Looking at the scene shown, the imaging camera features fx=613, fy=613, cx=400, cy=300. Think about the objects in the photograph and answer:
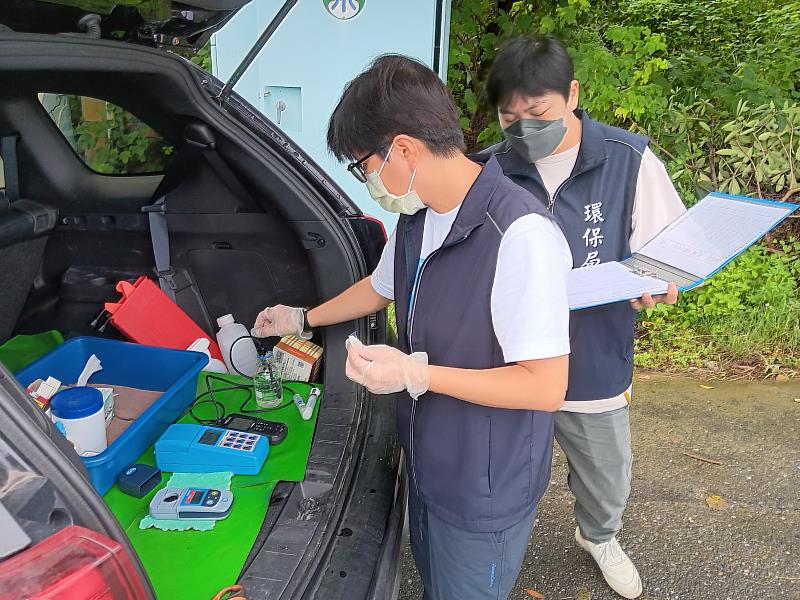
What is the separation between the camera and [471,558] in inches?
50.2

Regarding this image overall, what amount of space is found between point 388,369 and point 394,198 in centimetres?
34

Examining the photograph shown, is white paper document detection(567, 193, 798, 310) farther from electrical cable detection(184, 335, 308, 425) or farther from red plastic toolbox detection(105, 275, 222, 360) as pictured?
red plastic toolbox detection(105, 275, 222, 360)

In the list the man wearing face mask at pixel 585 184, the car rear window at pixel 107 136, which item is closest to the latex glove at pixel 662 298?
the man wearing face mask at pixel 585 184

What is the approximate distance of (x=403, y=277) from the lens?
1.32 m

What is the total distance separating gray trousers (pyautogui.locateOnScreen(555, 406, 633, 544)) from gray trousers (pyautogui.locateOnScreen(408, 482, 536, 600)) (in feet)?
1.78

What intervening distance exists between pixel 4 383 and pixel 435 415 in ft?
2.47

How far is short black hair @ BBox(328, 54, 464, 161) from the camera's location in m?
1.10

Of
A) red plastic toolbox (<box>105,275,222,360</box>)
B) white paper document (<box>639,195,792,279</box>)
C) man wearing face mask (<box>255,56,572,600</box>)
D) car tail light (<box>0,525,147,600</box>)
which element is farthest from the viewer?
red plastic toolbox (<box>105,275,222,360</box>)

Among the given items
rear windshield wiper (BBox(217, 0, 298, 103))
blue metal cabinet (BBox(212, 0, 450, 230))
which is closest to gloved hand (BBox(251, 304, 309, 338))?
rear windshield wiper (BBox(217, 0, 298, 103))

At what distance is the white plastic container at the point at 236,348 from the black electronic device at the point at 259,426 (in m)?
0.45

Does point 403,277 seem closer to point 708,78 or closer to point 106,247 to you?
point 106,247

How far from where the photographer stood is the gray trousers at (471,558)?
1269mm

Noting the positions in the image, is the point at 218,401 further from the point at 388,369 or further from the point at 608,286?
the point at 608,286

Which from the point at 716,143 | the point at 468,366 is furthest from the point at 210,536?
the point at 716,143
